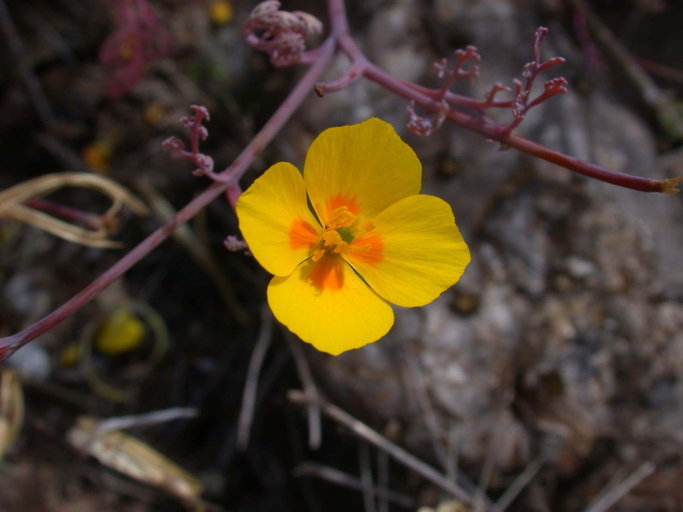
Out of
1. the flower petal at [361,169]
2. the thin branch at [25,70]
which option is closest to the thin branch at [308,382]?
the flower petal at [361,169]

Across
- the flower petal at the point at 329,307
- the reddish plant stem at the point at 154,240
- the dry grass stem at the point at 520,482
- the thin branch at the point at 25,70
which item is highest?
the reddish plant stem at the point at 154,240

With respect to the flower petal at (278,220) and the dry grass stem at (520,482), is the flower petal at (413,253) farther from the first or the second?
the dry grass stem at (520,482)

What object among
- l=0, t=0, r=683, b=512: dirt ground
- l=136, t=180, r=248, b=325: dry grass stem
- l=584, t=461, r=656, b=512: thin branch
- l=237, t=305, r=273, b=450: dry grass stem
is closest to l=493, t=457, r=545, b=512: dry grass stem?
l=0, t=0, r=683, b=512: dirt ground

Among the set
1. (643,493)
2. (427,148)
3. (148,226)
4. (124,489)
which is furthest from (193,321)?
(643,493)

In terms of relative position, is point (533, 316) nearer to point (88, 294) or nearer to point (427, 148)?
point (427, 148)

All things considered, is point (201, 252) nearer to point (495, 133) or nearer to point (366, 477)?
point (366, 477)

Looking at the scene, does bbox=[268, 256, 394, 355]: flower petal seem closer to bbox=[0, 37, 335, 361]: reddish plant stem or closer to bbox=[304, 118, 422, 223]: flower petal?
bbox=[304, 118, 422, 223]: flower petal

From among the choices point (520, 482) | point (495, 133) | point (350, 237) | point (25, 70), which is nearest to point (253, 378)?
point (350, 237)

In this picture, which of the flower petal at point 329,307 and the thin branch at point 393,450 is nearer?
the flower petal at point 329,307
